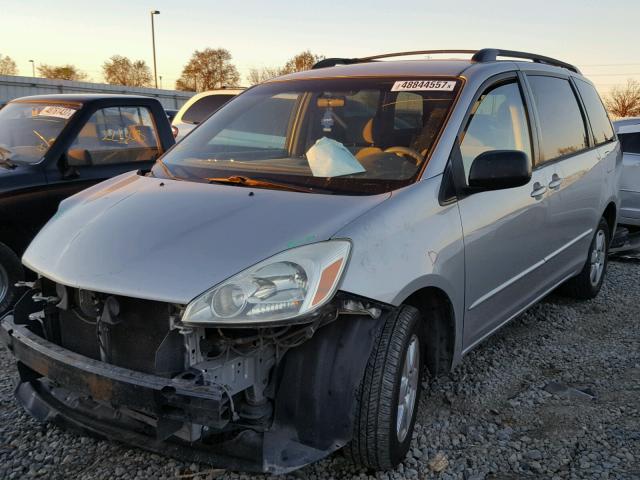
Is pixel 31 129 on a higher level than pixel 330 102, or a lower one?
lower

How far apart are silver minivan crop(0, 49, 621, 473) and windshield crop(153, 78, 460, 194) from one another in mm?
13

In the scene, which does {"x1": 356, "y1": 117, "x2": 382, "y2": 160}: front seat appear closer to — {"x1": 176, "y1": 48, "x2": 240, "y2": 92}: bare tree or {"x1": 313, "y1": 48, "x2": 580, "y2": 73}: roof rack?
{"x1": 313, "y1": 48, "x2": 580, "y2": 73}: roof rack

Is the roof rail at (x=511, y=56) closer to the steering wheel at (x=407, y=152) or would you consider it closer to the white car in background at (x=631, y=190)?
the steering wheel at (x=407, y=152)

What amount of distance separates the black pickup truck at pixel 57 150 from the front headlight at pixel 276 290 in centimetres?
308

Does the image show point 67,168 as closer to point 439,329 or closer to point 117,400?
point 117,400

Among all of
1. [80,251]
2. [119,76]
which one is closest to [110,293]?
[80,251]

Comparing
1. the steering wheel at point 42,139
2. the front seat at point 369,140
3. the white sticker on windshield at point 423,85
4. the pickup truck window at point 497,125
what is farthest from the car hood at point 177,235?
the steering wheel at point 42,139

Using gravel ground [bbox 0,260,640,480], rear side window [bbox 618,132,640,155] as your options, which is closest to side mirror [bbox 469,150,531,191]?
gravel ground [bbox 0,260,640,480]

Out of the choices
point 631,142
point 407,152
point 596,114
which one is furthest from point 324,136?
point 631,142

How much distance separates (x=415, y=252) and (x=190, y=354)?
1.02m

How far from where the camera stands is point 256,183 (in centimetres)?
303

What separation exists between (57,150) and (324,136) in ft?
8.79

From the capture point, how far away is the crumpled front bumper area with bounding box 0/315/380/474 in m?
2.25

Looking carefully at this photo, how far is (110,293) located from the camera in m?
2.33
